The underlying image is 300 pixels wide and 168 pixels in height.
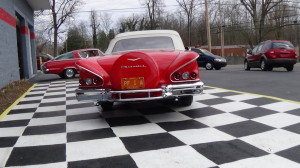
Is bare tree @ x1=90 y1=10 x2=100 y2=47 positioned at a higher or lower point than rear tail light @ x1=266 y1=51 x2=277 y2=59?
higher

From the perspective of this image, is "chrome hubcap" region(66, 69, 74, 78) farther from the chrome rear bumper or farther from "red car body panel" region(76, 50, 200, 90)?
the chrome rear bumper

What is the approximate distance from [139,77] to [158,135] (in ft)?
2.75

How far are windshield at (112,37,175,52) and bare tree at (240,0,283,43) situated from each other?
38.7 metres

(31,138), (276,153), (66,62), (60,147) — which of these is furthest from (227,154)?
(66,62)

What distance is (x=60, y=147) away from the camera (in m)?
3.48

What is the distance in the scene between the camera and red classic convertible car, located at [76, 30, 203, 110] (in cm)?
416

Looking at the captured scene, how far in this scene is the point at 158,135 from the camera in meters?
3.78

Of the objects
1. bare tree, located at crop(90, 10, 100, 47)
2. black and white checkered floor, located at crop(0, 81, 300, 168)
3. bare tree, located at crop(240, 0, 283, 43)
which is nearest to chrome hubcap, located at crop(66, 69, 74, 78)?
black and white checkered floor, located at crop(0, 81, 300, 168)

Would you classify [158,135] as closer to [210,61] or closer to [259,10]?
[210,61]

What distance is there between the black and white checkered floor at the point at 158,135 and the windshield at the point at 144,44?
105cm

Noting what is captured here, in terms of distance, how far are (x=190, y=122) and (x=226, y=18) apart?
4615 cm

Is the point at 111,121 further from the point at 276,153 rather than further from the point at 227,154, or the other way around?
the point at 276,153

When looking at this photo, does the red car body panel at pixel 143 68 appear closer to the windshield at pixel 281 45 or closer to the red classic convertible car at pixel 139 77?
the red classic convertible car at pixel 139 77

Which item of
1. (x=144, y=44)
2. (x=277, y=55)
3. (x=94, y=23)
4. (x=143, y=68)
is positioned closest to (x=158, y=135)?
(x=143, y=68)
